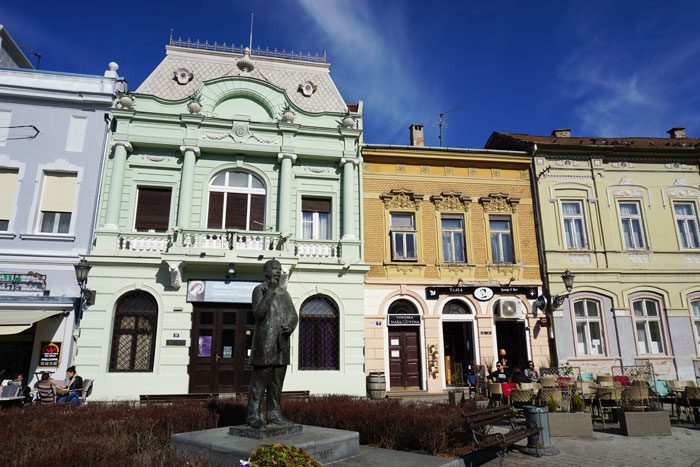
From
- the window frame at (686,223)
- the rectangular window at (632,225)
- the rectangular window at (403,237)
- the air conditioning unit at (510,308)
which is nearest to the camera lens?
the air conditioning unit at (510,308)

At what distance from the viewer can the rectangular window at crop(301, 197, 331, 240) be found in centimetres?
1625

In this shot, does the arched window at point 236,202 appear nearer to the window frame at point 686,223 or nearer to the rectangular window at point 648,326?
the rectangular window at point 648,326

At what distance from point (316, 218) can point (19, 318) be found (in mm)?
9295

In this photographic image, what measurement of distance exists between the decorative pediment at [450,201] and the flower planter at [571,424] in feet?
31.4

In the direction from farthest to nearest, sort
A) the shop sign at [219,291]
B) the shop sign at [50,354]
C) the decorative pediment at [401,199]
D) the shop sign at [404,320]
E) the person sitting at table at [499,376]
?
A: the decorative pediment at [401,199] → the shop sign at [404,320] → the shop sign at [219,291] → the person sitting at table at [499,376] → the shop sign at [50,354]

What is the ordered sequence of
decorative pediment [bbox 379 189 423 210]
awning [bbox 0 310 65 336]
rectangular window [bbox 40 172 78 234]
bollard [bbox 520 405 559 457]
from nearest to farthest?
bollard [bbox 520 405 559 457], awning [bbox 0 310 65 336], rectangular window [bbox 40 172 78 234], decorative pediment [bbox 379 189 423 210]

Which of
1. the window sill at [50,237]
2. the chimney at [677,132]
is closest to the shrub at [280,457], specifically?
the window sill at [50,237]

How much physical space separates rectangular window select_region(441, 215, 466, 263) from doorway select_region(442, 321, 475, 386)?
2.40 m

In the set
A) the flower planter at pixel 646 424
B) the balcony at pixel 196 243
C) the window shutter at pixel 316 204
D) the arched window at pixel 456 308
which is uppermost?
the window shutter at pixel 316 204

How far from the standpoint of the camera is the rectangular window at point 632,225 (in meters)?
18.2

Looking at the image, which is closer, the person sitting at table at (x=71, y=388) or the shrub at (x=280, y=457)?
the shrub at (x=280, y=457)

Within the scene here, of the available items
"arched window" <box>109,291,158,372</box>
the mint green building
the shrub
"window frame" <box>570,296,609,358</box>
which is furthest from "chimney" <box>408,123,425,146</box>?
the shrub

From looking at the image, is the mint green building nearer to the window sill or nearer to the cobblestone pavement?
the window sill

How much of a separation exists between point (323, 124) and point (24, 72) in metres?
10.3
